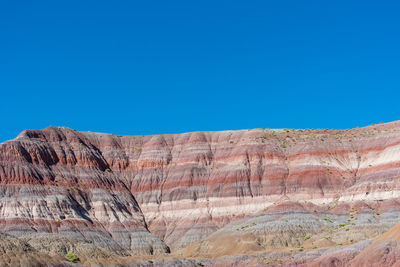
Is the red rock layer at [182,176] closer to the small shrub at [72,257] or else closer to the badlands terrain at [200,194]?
the badlands terrain at [200,194]

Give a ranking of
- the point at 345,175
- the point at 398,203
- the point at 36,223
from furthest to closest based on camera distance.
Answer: the point at 345,175
the point at 36,223
the point at 398,203

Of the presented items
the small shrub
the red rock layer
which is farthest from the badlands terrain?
the small shrub

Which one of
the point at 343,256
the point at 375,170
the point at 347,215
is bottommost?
the point at 343,256

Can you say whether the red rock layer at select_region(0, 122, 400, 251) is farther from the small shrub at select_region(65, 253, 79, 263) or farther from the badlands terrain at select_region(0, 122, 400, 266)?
the small shrub at select_region(65, 253, 79, 263)

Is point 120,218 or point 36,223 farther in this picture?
point 120,218

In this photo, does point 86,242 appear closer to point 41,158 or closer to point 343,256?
point 41,158

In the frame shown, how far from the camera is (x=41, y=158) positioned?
126 metres

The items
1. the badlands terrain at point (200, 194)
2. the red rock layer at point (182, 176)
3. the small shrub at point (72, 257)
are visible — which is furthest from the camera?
the red rock layer at point (182, 176)

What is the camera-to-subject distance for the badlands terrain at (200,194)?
330ft

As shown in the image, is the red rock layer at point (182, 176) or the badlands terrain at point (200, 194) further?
the red rock layer at point (182, 176)

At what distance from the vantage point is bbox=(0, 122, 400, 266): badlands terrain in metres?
100

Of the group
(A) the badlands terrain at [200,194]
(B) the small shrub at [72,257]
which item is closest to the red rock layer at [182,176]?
(A) the badlands terrain at [200,194]

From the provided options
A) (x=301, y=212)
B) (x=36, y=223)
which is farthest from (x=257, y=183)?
(x=36, y=223)

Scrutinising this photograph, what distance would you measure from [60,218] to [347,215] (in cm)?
5192
